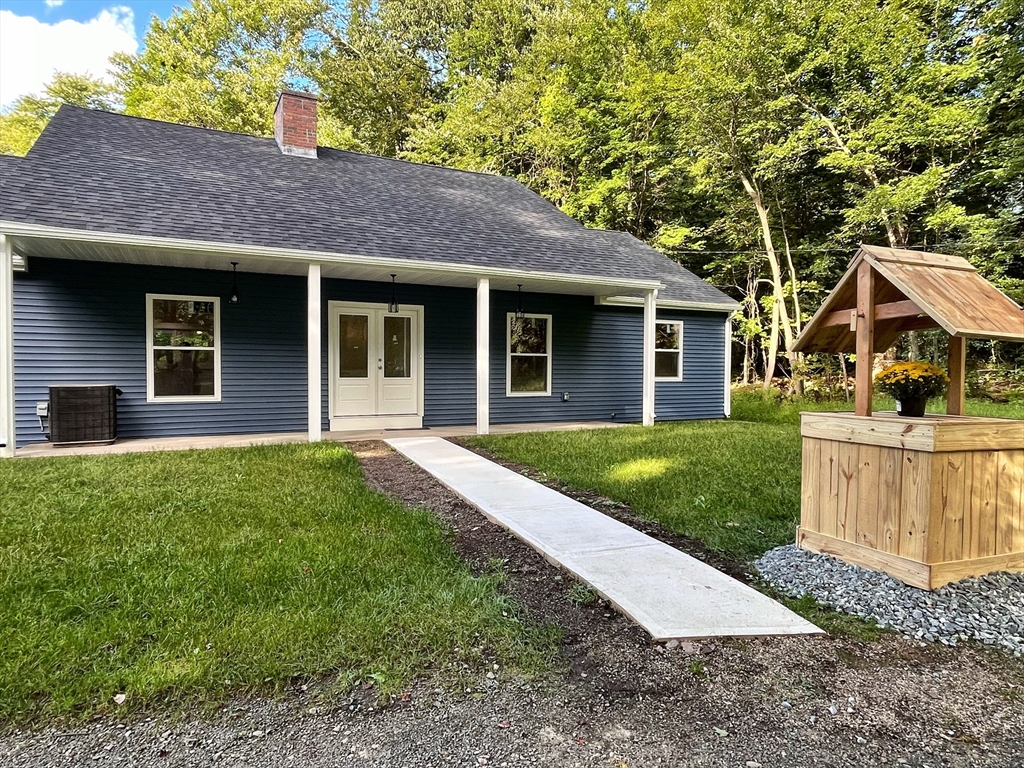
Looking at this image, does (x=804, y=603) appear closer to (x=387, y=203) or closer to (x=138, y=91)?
(x=387, y=203)

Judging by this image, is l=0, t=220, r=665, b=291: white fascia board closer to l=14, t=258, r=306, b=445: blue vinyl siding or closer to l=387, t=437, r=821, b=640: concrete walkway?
l=14, t=258, r=306, b=445: blue vinyl siding

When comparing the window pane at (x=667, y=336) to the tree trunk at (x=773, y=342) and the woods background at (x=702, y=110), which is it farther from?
the tree trunk at (x=773, y=342)

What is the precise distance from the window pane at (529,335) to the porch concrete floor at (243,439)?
135 cm

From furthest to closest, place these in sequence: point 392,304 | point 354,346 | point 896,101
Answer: point 896,101 → point 354,346 → point 392,304

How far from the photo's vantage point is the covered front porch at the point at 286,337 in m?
7.20

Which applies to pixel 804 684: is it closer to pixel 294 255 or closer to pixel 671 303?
pixel 294 255

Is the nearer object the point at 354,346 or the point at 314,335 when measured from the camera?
the point at 314,335

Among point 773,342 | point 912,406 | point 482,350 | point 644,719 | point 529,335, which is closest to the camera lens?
point 644,719

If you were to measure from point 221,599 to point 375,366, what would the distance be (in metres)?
6.74

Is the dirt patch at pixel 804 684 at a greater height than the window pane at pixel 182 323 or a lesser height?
lesser

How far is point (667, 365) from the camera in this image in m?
11.7

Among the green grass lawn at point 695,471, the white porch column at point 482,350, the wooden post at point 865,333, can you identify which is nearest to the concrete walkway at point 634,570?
the green grass lawn at point 695,471

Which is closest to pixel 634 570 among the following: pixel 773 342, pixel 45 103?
pixel 773 342

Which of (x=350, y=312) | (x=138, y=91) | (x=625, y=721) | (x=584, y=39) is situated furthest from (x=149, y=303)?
(x=138, y=91)
